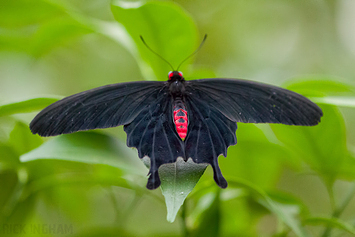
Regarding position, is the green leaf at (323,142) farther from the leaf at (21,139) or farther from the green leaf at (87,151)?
the leaf at (21,139)

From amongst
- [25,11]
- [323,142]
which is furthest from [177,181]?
[25,11]

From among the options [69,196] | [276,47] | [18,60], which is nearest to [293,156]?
[69,196]

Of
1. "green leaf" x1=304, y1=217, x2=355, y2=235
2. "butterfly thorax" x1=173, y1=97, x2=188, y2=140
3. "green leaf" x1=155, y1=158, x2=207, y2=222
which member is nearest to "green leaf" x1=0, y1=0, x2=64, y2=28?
"butterfly thorax" x1=173, y1=97, x2=188, y2=140

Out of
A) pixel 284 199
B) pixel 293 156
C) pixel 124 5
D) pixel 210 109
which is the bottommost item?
pixel 284 199

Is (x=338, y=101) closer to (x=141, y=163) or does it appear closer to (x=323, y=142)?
(x=323, y=142)

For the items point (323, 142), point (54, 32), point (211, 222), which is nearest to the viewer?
point (211, 222)

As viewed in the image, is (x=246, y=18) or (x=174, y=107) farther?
(x=246, y=18)

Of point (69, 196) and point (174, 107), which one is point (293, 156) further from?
point (69, 196)
